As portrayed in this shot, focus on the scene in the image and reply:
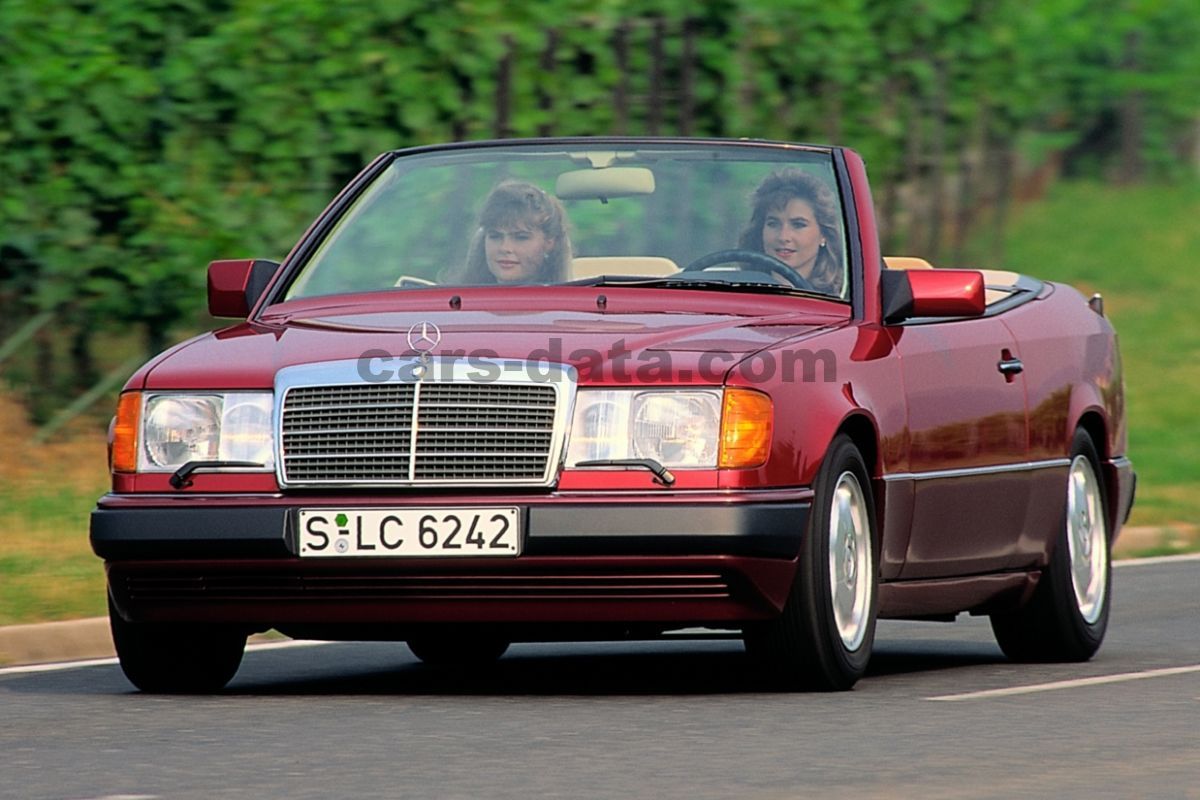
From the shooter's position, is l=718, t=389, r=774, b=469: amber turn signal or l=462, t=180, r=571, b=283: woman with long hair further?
l=462, t=180, r=571, b=283: woman with long hair

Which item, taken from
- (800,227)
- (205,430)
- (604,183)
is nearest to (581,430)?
(205,430)

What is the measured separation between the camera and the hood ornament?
25.2 feet

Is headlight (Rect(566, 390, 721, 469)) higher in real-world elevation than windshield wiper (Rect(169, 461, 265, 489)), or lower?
higher

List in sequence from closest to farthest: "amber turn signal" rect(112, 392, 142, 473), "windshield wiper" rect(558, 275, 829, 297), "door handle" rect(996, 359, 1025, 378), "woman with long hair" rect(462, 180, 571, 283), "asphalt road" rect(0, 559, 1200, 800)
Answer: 1. "asphalt road" rect(0, 559, 1200, 800)
2. "amber turn signal" rect(112, 392, 142, 473)
3. "windshield wiper" rect(558, 275, 829, 297)
4. "woman with long hair" rect(462, 180, 571, 283)
5. "door handle" rect(996, 359, 1025, 378)

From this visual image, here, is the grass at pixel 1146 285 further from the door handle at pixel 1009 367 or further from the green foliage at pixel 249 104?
the door handle at pixel 1009 367

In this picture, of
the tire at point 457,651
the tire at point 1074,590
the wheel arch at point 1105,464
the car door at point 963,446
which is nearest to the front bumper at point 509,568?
the car door at point 963,446

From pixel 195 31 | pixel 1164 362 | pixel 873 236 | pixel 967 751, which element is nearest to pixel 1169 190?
pixel 1164 362

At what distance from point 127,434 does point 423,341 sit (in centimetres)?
90

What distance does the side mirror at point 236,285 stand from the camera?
29.2ft

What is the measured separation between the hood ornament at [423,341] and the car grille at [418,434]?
2.1 inches

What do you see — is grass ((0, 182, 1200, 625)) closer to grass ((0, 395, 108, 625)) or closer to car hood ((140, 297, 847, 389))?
grass ((0, 395, 108, 625))

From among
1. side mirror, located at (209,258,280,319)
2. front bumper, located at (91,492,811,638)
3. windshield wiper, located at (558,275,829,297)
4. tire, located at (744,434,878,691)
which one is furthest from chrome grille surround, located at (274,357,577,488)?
side mirror, located at (209,258,280,319)

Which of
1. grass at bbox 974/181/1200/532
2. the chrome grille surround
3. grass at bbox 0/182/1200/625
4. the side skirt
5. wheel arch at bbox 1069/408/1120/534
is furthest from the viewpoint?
grass at bbox 974/181/1200/532

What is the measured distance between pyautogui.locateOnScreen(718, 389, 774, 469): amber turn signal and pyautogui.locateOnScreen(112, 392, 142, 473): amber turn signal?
1.69 meters
